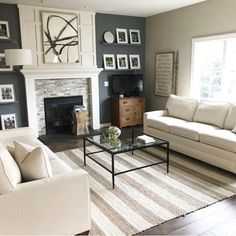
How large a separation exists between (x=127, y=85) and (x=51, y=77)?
1.91m

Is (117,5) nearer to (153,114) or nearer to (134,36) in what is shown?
(134,36)

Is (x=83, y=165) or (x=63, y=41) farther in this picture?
(x=63, y=41)

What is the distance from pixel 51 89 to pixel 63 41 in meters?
1.10

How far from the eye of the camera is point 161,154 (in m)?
4.37

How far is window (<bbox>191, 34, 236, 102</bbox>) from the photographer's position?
15.3ft

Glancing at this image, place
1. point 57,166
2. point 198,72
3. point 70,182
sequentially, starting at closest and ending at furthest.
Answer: point 70,182
point 57,166
point 198,72

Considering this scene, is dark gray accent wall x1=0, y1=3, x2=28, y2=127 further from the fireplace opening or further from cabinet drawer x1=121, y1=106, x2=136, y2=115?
cabinet drawer x1=121, y1=106, x2=136, y2=115

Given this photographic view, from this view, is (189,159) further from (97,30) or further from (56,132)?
(97,30)

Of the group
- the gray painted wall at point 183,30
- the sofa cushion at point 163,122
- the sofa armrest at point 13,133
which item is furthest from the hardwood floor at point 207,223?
the gray painted wall at point 183,30

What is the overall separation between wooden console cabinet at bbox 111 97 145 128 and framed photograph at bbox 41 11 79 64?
1.42 m

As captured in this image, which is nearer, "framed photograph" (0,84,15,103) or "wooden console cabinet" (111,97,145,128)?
"framed photograph" (0,84,15,103)

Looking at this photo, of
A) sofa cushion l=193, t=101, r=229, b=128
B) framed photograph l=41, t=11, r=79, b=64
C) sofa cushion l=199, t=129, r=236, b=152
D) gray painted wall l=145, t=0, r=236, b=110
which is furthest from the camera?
framed photograph l=41, t=11, r=79, b=64

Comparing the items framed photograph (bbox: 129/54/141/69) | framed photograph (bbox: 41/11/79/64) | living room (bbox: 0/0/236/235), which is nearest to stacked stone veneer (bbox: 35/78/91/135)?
living room (bbox: 0/0/236/235)

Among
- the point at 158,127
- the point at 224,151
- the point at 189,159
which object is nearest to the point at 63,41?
the point at 158,127
